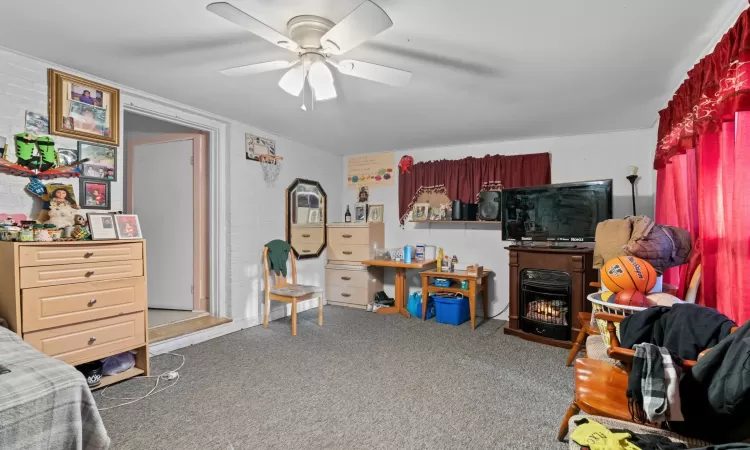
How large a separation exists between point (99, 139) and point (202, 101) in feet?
2.73

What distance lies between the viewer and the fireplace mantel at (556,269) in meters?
3.29

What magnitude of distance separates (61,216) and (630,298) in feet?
11.2

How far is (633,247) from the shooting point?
2.15m

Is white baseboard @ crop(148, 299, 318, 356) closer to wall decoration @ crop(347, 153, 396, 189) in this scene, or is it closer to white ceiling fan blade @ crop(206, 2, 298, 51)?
wall decoration @ crop(347, 153, 396, 189)

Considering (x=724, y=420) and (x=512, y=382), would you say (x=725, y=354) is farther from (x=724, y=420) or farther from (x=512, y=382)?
(x=512, y=382)

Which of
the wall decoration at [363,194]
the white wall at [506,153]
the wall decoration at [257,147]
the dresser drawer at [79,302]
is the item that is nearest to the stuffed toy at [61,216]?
the dresser drawer at [79,302]

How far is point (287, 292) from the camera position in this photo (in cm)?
380

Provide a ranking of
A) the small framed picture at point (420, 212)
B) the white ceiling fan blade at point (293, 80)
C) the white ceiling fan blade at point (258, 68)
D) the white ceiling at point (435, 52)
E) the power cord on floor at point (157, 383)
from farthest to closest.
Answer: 1. the small framed picture at point (420, 212)
2. the power cord on floor at point (157, 383)
3. the white ceiling fan blade at point (293, 80)
4. the white ceiling fan blade at point (258, 68)
5. the white ceiling at point (435, 52)

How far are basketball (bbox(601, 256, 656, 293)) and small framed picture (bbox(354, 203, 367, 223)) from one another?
351cm

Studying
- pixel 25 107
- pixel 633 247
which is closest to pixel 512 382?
pixel 633 247

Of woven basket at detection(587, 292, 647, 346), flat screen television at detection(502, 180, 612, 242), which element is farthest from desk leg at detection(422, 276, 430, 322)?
A: woven basket at detection(587, 292, 647, 346)

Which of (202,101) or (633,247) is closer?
(633,247)

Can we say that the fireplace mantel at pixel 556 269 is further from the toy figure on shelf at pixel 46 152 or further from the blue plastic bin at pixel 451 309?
the toy figure on shelf at pixel 46 152

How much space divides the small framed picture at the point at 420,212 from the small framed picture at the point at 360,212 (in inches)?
31.2
